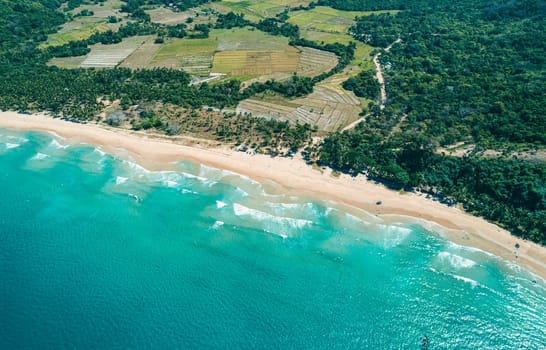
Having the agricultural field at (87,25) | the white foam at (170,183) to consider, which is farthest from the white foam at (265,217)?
the agricultural field at (87,25)

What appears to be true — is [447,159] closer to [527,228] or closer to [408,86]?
[527,228]

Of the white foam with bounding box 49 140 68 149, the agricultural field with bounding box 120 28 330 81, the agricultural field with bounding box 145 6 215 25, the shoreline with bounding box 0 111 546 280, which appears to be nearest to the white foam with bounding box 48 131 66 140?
the shoreline with bounding box 0 111 546 280

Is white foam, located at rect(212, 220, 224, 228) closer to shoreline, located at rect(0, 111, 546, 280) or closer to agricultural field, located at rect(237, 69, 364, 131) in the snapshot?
shoreline, located at rect(0, 111, 546, 280)

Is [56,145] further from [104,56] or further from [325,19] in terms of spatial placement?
[325,19]

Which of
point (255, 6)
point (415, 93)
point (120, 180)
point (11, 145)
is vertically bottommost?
point (11, 145)

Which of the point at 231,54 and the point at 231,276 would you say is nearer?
the point at 231,276

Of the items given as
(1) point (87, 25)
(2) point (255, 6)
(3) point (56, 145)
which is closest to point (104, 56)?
(1) point (87, 25)
